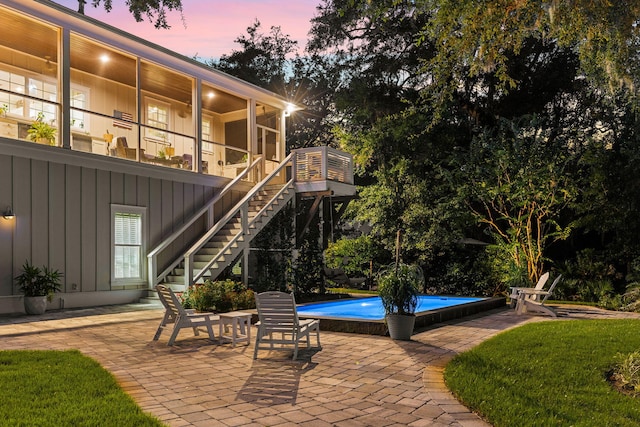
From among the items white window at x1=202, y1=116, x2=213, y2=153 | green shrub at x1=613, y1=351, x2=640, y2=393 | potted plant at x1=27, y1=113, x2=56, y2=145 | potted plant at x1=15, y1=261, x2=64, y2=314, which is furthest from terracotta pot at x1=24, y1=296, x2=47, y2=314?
green shrub at x1=613, y1=351, x2=640, y2=393

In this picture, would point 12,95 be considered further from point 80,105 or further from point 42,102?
point 80,105

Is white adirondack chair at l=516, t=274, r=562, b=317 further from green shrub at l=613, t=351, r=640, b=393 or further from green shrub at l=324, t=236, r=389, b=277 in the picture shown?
green shrub at l=324, t=236, r=389, b=277

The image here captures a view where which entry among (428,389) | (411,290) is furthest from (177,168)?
(428,389)

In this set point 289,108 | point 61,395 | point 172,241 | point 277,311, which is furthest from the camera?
point 289,108

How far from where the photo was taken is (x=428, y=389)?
5.23 metres

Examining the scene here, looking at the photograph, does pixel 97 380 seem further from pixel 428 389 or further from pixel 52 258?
pixel 52 258

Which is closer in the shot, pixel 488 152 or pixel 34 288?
pixel 34 288

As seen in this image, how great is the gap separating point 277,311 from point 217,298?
14.7ft

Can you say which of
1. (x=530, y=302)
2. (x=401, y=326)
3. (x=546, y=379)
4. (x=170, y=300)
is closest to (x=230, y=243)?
(x=170, y=300)

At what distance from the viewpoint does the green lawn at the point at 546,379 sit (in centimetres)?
432

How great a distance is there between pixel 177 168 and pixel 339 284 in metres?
9.56

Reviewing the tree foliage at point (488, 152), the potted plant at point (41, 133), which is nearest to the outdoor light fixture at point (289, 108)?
the tree foliage at point (488, 152)

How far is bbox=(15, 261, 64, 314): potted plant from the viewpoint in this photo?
421 inches

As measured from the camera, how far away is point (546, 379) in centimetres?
552
